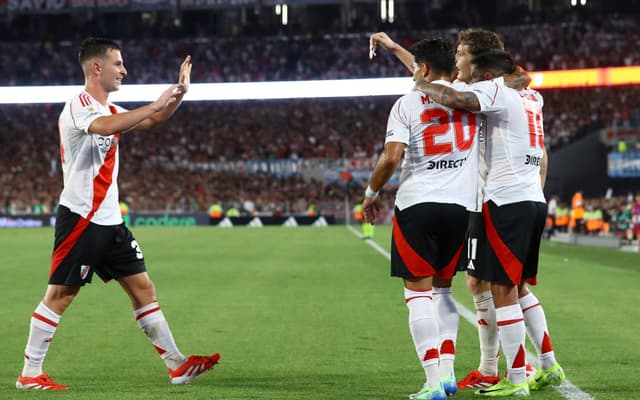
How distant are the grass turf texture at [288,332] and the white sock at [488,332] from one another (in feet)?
1.21

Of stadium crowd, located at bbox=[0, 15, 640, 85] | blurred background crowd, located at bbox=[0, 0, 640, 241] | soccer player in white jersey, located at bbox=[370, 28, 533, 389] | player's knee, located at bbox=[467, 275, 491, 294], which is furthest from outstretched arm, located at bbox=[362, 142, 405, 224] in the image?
stadium crowd, located at bbox=[0, 15, 640, 85]

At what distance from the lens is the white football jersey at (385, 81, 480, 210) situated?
5875 mm

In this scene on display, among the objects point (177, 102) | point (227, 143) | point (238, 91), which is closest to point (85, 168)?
point (177, 102)

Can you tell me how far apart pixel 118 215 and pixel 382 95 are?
48839 millimetres

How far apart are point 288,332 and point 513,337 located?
3910mm

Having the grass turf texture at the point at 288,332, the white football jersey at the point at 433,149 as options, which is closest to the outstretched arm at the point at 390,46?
the white football jersey at the point at 433,149

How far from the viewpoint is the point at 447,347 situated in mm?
6148

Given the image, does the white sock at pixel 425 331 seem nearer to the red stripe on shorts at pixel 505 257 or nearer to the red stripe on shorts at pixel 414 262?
the red stripe on shorts at pixel 414 262

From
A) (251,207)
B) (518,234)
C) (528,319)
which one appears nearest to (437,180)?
(518,234)

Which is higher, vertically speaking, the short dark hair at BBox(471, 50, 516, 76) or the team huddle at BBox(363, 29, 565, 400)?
the short dark hair at BBox(471, 50, 516, 76)

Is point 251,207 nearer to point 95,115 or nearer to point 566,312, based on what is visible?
point 566,312

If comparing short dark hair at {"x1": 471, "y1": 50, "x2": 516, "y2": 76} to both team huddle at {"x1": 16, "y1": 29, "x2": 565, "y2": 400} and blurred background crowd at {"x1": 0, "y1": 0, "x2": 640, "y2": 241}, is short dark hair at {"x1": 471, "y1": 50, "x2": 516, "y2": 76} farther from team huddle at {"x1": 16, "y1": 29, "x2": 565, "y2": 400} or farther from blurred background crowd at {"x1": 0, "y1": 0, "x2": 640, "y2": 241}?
blurred background crowd at {"x1": 0, "y1": 0, "x2": 640, "y2": 241}

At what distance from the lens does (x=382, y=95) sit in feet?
180

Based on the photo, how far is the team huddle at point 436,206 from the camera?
5883 millimetres
